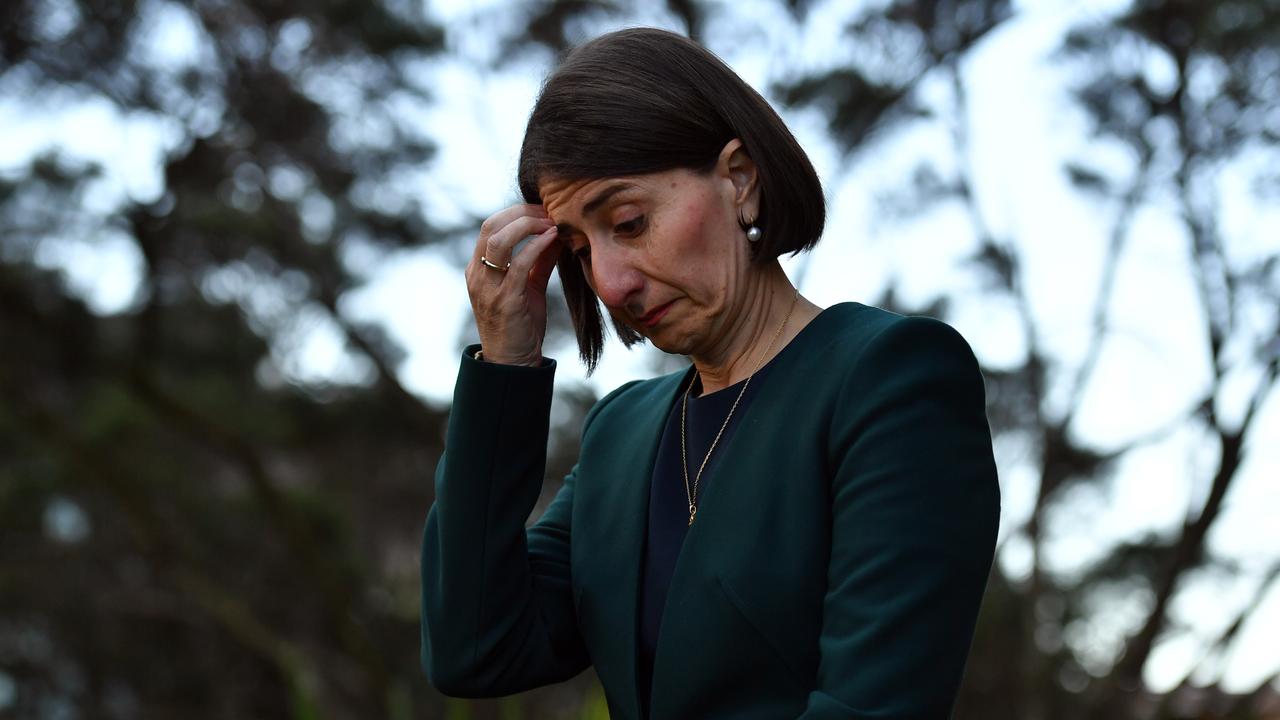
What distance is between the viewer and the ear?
55.6 inches

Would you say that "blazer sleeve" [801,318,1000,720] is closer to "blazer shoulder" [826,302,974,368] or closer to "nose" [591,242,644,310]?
"blazer shoulder" [826,302,974,368]

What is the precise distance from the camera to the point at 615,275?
1.41m

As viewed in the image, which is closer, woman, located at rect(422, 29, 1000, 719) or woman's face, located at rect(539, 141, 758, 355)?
woman, located at rect(422, 29, 1000, 719)

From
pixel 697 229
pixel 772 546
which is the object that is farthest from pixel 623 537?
pixel 697 229

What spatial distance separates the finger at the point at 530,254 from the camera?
59.6 inches

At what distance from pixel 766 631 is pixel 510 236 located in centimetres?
50

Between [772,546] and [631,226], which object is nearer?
[772,546]

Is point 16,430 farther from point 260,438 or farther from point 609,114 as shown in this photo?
point 609,114

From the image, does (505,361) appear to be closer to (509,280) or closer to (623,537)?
(509,280)

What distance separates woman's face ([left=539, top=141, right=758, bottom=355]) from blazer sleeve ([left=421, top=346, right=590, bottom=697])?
154mm

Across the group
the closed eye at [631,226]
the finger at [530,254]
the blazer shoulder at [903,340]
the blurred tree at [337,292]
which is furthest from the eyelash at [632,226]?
the blurred tree at [337,292]

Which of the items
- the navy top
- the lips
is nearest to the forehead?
the lips

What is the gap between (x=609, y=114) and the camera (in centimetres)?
140

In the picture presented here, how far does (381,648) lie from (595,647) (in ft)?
33.9
